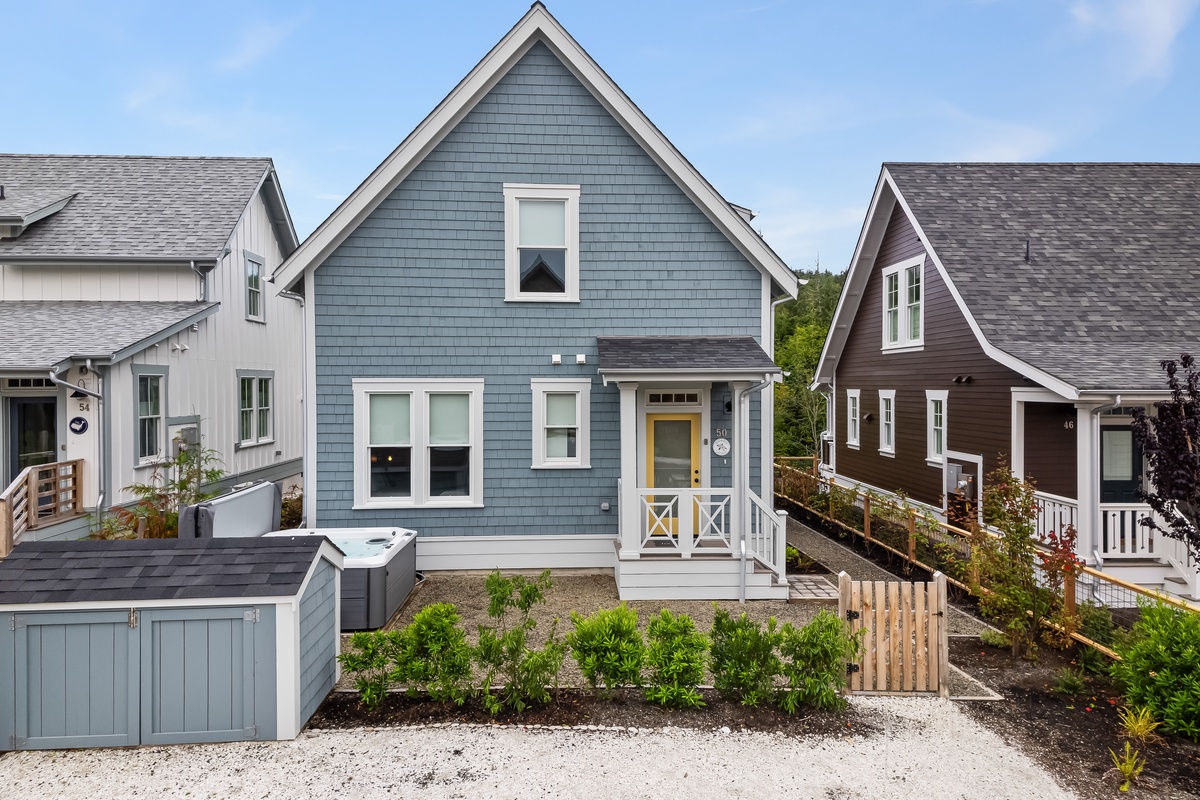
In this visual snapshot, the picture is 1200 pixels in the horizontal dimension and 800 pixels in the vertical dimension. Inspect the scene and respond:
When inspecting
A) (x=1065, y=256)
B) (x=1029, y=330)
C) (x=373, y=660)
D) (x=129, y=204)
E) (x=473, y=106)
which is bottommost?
(x=373, y=660)

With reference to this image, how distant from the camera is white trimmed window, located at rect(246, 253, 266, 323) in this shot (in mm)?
15250

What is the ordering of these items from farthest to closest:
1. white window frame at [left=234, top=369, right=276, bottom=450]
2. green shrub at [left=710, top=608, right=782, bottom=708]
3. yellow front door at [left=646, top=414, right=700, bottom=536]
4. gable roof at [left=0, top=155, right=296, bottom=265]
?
white window frame at [left=234, top=369, right=276, bottom=450], gable roof at [left=0, top=155, right=296, bottom=265], yellow front door at [left=646, top=414, right=700, bottom=536], green shrub at [left=710, top=608, right=782, bottom=708]

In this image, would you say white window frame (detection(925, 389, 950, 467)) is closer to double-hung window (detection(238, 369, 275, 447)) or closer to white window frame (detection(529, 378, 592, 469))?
white window frame (detection(529, 378, 592, 469))

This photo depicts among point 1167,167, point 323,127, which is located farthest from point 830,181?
point 323,127

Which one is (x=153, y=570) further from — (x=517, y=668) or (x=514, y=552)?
(x=514, y=552)

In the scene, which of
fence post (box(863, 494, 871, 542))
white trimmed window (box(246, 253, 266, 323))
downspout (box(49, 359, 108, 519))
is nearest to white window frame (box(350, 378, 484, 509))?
downspout (box(49, 359, 108, 519))

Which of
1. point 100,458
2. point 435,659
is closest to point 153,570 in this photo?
point 435,659

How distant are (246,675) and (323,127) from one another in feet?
87.3

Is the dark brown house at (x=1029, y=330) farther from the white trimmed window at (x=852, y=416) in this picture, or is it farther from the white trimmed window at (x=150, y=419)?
→ the white trimmed window at (x=150, y=419)

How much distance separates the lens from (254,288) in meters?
15.6

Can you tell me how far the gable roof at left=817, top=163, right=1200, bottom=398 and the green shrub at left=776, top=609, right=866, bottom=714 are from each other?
21.0 feet

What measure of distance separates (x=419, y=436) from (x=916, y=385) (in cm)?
Answer: 1084

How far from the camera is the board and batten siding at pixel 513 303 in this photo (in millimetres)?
10094

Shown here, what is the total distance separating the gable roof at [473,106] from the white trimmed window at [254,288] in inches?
252
